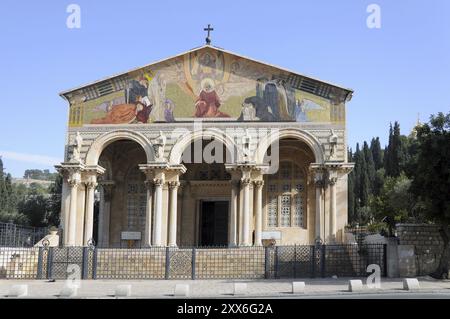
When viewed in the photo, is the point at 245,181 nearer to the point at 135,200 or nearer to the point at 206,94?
the point at 206,94

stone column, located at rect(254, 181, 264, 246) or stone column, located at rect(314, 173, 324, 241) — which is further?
stone column, located at rect(254, 181, 264, 246)

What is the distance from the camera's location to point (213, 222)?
3528 cm

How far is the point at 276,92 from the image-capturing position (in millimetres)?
31125

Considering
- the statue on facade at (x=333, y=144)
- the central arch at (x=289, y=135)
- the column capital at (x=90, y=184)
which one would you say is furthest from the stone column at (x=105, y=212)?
the statue on facade at (x=333, y=144)

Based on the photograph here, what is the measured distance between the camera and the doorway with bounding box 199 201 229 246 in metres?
35.1

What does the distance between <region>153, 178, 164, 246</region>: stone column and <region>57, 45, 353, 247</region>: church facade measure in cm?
5

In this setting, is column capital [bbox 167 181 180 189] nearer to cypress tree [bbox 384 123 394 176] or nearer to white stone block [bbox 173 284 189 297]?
white stone block [bbox 173 284 189 297]

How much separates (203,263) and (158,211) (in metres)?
7.20

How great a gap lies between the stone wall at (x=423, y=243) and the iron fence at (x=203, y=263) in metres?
1.11

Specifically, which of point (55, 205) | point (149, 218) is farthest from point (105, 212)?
point (55, 205)

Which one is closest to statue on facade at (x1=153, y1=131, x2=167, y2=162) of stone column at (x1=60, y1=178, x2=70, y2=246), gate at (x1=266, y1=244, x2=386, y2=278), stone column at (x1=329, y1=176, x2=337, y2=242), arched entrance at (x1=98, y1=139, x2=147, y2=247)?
arched entrance at (x1=98, y1=139, x2=147, y2=247)

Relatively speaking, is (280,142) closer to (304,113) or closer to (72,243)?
(304,113)
